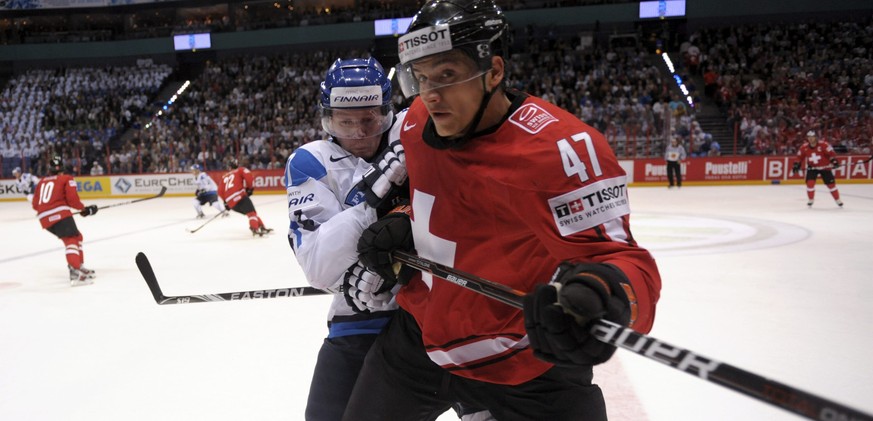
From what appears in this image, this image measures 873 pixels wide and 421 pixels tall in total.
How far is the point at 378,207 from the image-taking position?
68.1 inches

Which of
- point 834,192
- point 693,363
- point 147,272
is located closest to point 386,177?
point 693,363

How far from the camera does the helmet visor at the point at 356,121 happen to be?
1912mm

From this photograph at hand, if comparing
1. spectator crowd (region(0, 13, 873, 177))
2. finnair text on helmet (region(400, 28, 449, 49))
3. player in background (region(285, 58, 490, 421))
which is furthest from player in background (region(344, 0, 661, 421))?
spectator crowd (region(0, 13, 873, 177))

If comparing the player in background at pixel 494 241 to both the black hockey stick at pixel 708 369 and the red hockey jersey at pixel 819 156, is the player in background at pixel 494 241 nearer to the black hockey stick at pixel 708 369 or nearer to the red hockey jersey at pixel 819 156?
the black hockey stick at pixel 708 369

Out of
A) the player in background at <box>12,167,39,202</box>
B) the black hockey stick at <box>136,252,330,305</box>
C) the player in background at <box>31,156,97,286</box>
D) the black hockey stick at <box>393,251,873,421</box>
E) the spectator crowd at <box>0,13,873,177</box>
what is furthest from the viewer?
the spectator crowd at <box>0,13,873,177</box>

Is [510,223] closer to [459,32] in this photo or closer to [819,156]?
[459,32]

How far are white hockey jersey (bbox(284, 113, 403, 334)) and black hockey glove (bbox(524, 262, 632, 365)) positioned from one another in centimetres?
67

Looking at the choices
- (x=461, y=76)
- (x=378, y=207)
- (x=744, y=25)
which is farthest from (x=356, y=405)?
(x=744, y=25)

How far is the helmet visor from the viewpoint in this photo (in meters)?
1.91

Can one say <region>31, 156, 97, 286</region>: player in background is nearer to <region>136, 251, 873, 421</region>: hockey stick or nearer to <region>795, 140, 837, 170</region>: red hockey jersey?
<region>136, 251, 873, 421</region>: hockey stick

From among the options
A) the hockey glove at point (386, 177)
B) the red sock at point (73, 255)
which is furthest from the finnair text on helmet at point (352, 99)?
the red sock at point (73, 255)

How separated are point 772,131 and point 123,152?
1776 centimetres

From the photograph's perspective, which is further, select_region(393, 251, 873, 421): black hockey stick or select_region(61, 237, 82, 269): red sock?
select_region(61, 237, 82, 269): red sock

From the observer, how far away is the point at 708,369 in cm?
98
